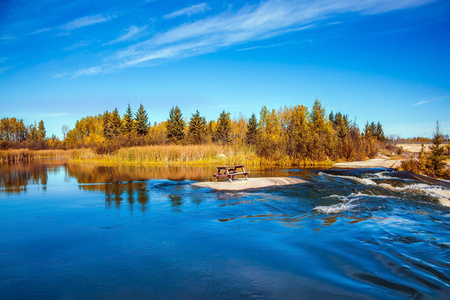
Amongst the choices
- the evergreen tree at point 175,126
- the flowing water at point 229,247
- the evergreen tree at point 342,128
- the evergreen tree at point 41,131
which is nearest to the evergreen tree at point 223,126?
the evergreen tree at point 175,126

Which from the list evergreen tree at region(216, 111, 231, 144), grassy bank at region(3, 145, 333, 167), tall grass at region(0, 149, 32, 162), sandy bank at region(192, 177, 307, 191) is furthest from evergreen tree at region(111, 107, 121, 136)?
sandy bank at region(192, 177, 307, 191)

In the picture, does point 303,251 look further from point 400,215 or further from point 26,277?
point 26,277

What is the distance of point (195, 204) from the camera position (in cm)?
1151

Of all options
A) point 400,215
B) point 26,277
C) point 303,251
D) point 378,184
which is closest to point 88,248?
point 26,277

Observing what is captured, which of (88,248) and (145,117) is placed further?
(145,117)

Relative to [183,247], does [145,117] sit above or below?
above

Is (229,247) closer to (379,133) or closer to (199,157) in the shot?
(199,157)

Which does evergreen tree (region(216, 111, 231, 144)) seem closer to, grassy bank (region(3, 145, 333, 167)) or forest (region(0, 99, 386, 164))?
forest (region(0, 99, 386, 164))

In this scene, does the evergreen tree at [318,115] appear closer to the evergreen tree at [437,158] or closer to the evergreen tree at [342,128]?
the evergreen tree at [342,128]

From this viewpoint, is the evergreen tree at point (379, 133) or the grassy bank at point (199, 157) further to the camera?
the evergreen tree at point (379, 133)

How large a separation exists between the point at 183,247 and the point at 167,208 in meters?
4.19

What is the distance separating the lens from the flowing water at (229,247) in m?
4.93

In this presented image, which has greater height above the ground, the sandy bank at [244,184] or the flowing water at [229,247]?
the sandy bank at [244,184]

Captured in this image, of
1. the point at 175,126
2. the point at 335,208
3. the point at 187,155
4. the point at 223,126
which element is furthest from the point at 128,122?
the point at 335,208
